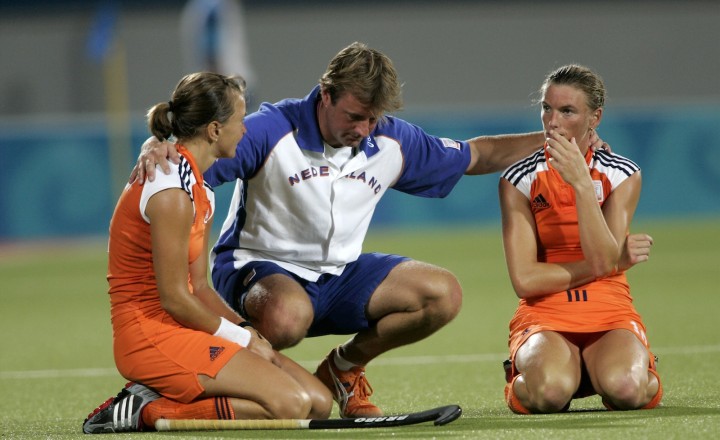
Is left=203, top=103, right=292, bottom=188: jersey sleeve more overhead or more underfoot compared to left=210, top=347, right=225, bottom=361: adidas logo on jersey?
more overhead

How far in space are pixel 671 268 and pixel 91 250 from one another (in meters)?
8.60

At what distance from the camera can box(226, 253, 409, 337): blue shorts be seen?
517 cm

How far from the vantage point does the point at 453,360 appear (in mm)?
6465

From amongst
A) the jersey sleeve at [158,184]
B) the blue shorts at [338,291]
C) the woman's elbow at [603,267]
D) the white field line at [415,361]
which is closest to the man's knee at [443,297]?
the blue shorts at [338,291]

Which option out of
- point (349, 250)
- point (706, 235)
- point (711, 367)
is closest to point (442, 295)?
point (349, 250)

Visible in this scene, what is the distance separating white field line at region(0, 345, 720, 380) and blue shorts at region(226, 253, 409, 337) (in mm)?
1281

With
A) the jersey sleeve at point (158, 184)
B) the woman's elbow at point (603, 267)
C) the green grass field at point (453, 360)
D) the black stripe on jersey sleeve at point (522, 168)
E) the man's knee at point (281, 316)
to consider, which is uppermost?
the jersey sleeve at point (158, 184)

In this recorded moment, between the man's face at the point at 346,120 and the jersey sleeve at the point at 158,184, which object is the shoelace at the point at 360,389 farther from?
the jersey sleeve at the point at 158,184

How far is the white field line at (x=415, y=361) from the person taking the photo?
6.28 meters

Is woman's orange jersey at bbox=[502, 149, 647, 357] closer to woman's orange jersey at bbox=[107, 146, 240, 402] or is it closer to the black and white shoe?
woman's orange jersey at bbox=[107, 146, 240, 402]

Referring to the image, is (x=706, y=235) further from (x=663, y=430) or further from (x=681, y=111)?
(x=663, y=430)

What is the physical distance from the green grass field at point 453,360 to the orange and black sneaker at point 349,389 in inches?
4.3

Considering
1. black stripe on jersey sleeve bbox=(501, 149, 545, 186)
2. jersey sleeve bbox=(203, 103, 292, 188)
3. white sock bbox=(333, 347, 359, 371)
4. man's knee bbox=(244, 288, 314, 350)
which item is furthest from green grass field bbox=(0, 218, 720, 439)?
jersey sleeve bbox=(203, 103, 292, 188)

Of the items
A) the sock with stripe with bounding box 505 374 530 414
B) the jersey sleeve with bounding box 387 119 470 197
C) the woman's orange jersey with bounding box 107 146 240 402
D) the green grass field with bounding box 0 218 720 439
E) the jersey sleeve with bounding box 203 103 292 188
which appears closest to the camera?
the green grass field with bounding box 0 218 720 439
